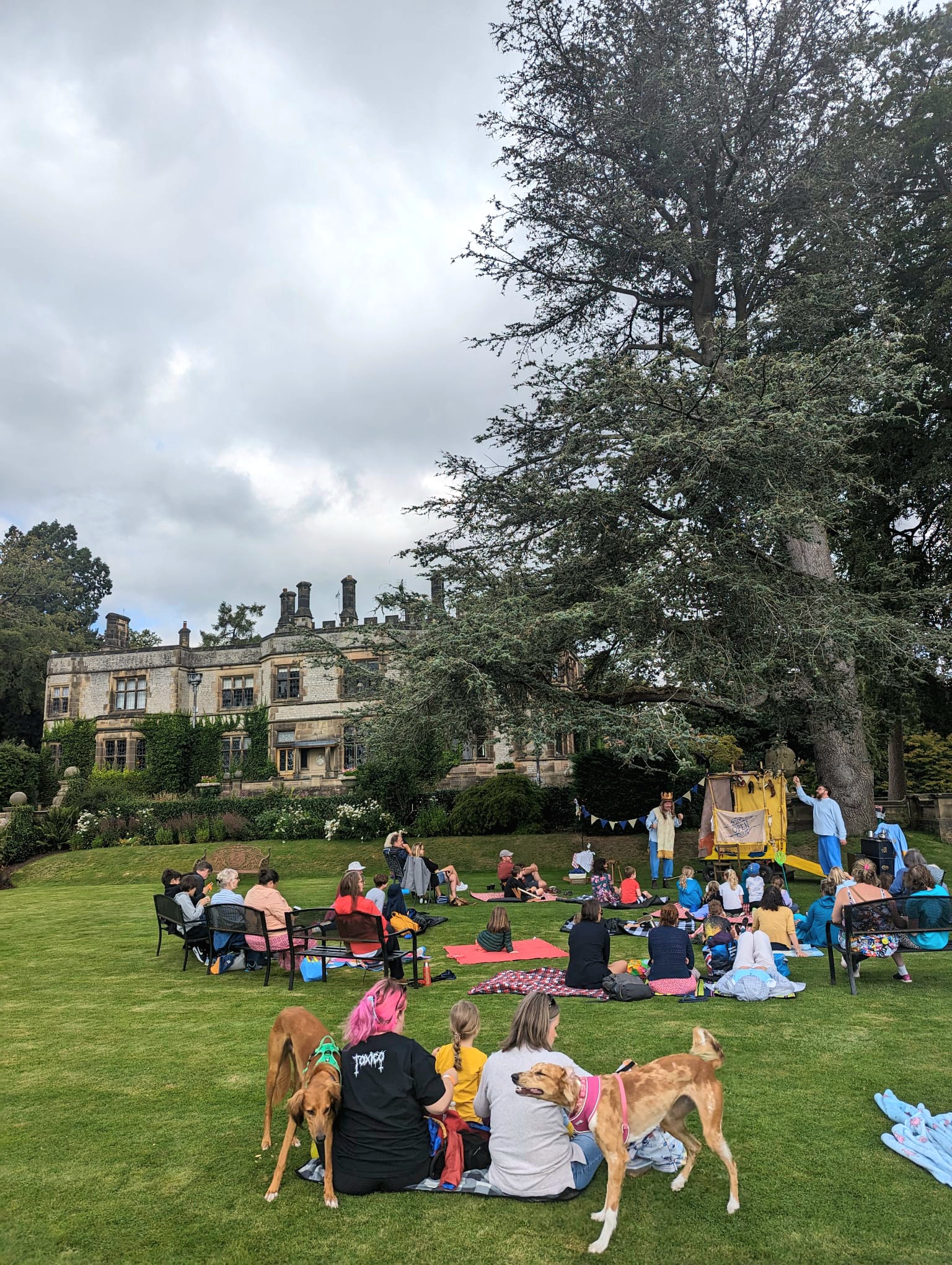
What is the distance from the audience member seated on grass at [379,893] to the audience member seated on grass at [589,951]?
130 inches

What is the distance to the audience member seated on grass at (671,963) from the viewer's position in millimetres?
8188

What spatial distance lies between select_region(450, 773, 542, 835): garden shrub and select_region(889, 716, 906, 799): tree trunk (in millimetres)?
10319

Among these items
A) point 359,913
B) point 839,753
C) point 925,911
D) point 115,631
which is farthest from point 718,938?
point 115,631

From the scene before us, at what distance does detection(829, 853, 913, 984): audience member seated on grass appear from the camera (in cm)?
834

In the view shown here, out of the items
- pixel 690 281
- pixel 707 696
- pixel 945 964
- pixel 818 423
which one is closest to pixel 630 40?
pixel 690 281

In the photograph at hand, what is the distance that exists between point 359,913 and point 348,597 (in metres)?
40.3

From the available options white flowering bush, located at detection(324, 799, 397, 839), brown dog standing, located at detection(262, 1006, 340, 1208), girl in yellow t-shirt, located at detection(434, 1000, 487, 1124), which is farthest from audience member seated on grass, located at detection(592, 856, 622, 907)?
white flowering bush, located at detection(324, 799, 397, 839)

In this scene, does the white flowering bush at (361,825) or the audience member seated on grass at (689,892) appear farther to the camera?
Answer: the white flowering bush at (361,825)

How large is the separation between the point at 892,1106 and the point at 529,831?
67.3ft

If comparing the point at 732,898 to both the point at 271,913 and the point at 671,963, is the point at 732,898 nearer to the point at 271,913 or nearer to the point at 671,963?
the point at 671,963

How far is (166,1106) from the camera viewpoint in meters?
5.52

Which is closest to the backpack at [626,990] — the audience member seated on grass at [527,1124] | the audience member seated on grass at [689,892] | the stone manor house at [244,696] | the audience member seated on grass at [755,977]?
the audience member seated on grass at [755,977]

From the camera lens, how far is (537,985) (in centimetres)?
855

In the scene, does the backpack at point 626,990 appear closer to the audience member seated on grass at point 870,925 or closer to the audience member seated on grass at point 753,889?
the audience member seated on grass at point 870,925
